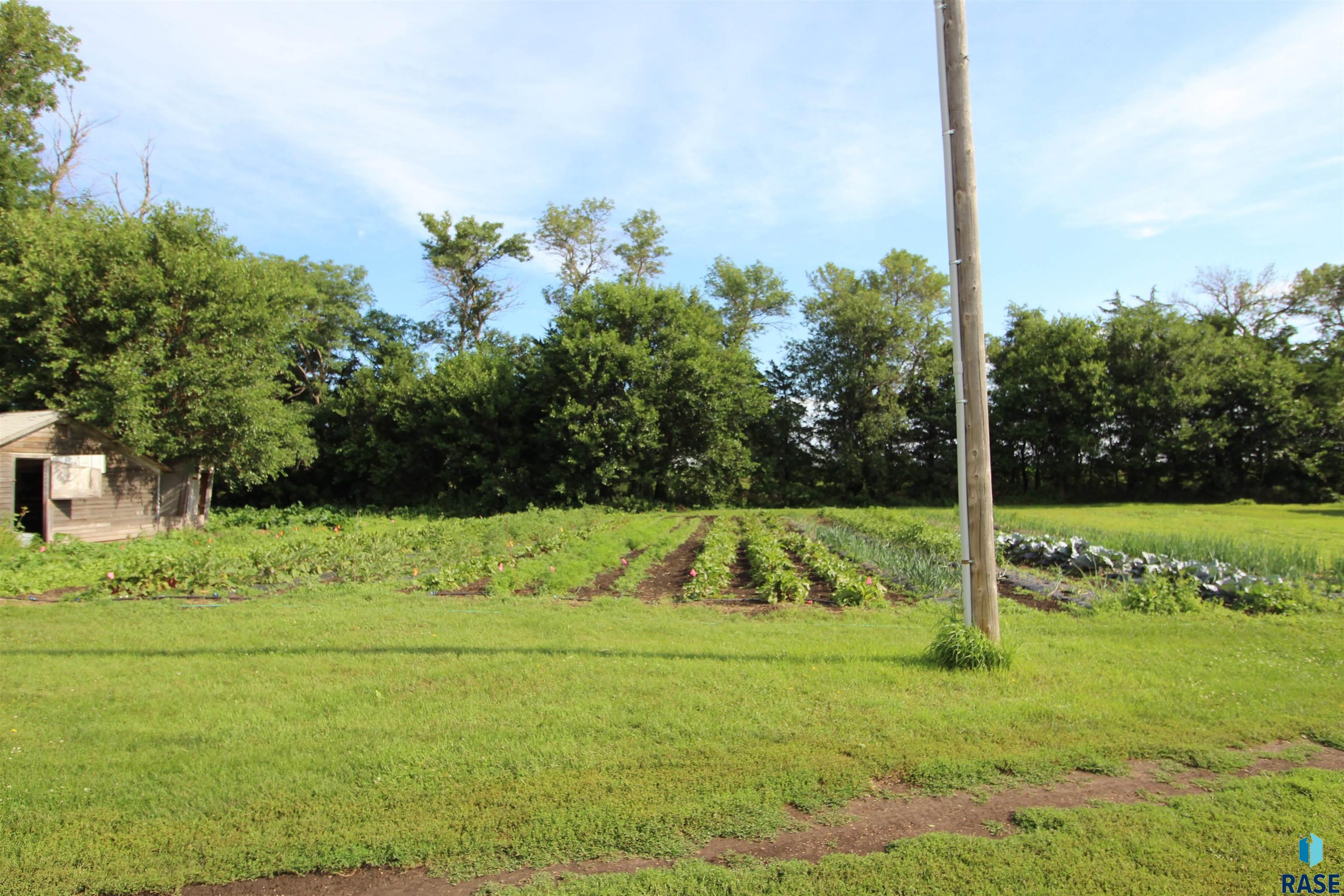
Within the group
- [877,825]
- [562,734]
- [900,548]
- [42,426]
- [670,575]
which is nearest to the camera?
[877,825]

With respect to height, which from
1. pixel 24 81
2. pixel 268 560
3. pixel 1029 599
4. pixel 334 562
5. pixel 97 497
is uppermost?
pixel 24 81

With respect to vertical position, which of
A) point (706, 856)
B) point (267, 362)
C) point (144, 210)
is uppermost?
point (144, 210)

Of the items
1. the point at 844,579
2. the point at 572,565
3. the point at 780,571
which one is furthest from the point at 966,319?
the point at 572,565

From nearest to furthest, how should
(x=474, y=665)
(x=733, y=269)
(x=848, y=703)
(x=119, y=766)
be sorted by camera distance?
1. (x=119, y=766)
2. (x=848, y=703)
3. (x=474, y=665)
4. (x=733, y=269)

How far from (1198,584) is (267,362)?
83.7 feet

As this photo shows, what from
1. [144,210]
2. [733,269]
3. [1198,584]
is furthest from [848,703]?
[733,269]

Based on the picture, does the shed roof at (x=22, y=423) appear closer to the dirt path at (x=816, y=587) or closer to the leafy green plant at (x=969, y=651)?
the dirt path at (x=816, y=587)

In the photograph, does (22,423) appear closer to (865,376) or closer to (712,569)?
(712,569)

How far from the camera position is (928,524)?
2061 centimetres

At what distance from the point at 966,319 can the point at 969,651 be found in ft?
9.44

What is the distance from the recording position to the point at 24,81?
2638cm

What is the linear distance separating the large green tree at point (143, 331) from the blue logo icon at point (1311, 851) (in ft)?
78.5

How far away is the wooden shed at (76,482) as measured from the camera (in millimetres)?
17297

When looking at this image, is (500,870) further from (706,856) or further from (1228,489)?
(1228,489)
